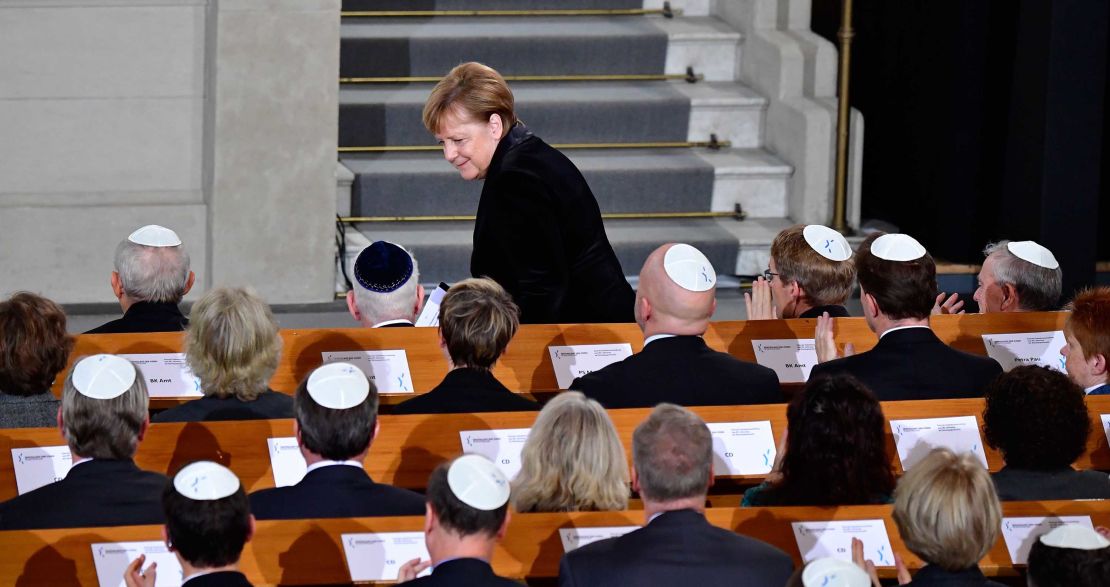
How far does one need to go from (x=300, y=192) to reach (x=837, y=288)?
128 inches

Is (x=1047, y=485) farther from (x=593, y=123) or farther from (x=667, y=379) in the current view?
(x=593, y=123)

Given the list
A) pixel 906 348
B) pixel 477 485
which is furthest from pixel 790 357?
pixel 477 485

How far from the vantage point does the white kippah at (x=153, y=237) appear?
184 inches

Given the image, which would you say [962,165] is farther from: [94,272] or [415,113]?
[94,272]

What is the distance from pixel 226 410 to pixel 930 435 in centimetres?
177

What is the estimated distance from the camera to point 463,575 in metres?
2.71

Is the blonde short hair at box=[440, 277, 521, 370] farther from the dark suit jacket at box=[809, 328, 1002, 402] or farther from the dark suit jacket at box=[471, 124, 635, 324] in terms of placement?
the dark suit jacket at box=[809, 328, 1002, 402]

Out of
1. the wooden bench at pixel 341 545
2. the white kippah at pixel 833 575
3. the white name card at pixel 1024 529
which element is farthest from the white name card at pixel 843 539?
the white kippah at pixel 833 575

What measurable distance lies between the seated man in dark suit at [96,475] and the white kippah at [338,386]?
15.5 inches

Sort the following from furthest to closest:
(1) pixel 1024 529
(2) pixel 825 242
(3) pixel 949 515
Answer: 1. (2) pixel 825 242
2. (1) pixel 1024 529
3. (3) pixel 949 515

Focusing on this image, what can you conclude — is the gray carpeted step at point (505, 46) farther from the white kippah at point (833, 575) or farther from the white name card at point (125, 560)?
the white kippah at point (833, 575)

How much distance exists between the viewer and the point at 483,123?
4.40 m

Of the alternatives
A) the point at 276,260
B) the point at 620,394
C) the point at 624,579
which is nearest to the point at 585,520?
the point at 624,579

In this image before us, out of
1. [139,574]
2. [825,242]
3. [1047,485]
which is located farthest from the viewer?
[825,242]
